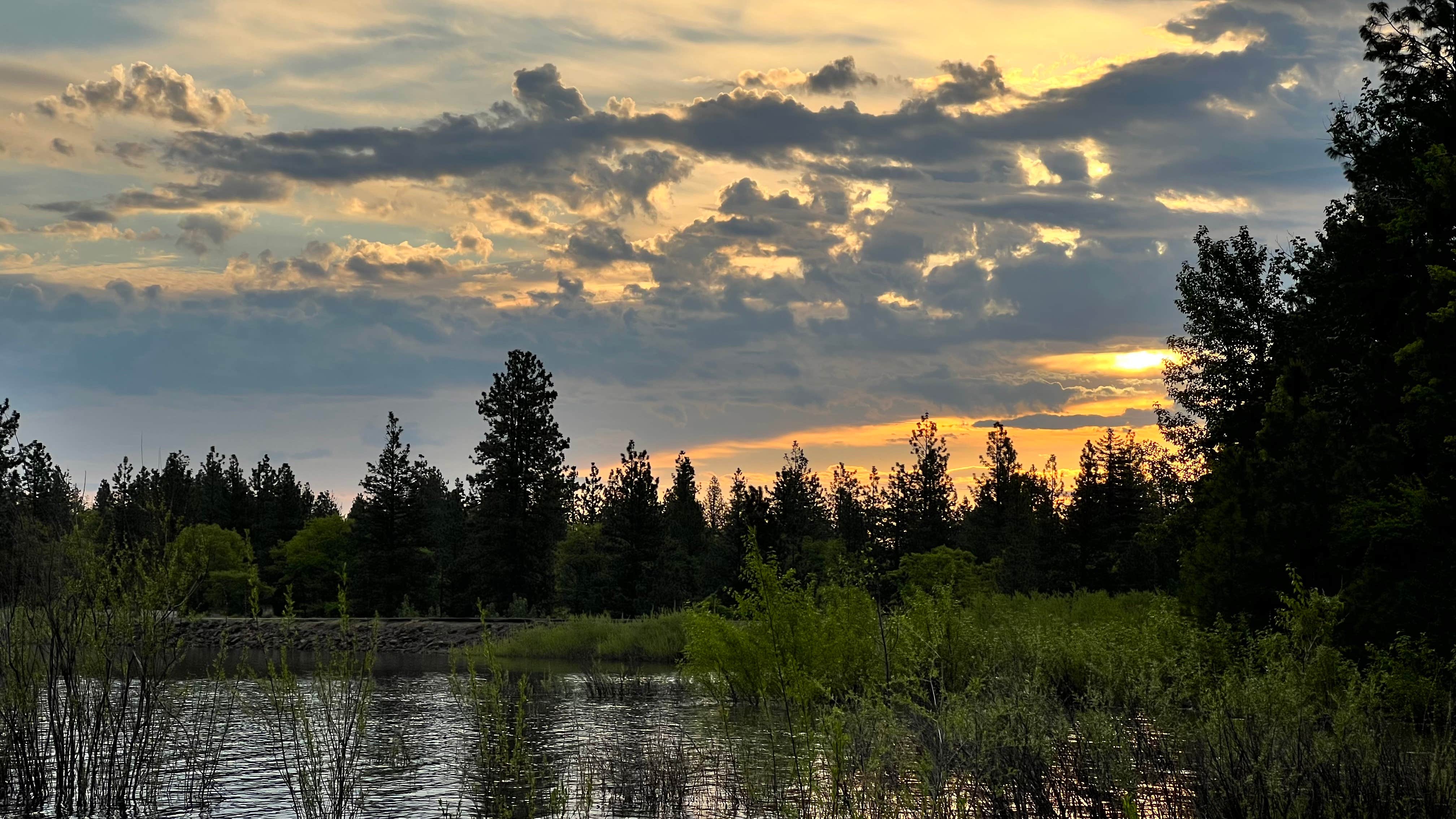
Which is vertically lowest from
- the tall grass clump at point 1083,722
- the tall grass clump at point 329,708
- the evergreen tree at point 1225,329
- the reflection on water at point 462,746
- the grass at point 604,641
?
the grass at point 604,641

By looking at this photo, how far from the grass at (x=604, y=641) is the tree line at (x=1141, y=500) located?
678 cm

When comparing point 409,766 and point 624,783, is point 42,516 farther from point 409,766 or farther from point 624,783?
point 624,783

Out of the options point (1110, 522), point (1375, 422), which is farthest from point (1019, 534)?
point (1375, 422)

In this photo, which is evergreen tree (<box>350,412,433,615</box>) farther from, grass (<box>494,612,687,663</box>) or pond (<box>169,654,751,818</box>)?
pond (<box>169,654,751,818</box>)

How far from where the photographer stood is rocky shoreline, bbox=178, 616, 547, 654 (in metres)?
57.2

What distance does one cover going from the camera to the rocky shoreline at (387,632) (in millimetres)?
57156

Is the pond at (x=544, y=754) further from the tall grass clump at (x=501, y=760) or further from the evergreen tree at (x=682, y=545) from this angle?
the evergreen tree at (x=682, y=545)

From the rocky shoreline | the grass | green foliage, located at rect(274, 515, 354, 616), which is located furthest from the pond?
green foliage, located at rect(274, 515, 354, 616)

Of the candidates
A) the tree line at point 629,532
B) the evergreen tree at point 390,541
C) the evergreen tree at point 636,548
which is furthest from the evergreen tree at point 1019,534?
the evergreen tree at point 390,541

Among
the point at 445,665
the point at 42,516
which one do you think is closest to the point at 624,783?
the point at 42,516

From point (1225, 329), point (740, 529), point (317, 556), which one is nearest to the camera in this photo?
point (1225, 329)

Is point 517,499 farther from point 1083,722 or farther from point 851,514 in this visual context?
point 1083,722

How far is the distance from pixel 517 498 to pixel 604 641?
108 feet

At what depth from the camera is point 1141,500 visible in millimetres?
75312
